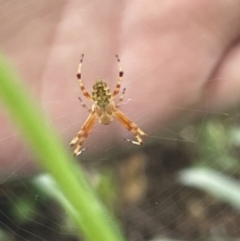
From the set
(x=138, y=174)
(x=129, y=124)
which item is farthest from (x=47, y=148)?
(x=138, y=174)

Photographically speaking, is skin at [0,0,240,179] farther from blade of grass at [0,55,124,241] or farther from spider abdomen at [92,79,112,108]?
blade of grass at [0,55,124,241]

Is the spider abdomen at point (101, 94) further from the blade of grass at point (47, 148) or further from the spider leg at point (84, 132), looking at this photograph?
the blade of grass at point (47, 148)

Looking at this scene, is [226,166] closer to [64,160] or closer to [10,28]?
[10,28]

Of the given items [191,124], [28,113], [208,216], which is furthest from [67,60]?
[28,113]

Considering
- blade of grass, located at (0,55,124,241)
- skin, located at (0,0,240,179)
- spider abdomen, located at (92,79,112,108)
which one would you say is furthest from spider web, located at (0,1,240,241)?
blade of grass, located at (0,55,124,241)

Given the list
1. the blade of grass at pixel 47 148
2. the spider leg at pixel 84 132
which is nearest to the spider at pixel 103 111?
the spider leg at pixel 84 132

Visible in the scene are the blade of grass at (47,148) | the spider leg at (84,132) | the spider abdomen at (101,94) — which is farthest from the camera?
the spider leg at (84,132)

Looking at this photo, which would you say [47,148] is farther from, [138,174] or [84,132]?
[138,174]
